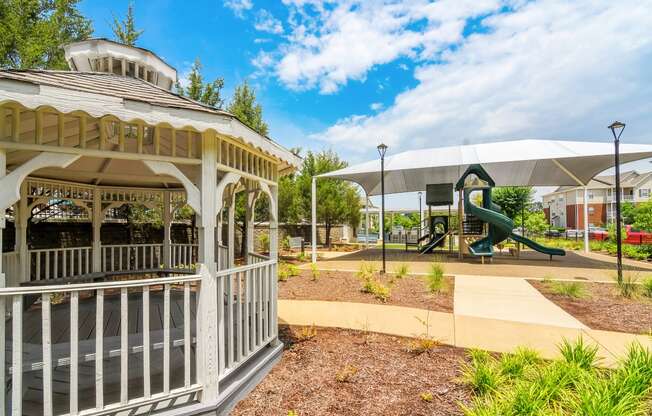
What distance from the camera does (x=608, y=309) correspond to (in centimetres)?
532

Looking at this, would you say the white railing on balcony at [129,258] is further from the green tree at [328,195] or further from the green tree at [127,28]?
the green tree at [328,195]

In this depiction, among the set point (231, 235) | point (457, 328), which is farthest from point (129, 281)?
point (457, 328)

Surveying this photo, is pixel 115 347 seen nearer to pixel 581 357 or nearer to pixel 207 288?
pixel 207 288

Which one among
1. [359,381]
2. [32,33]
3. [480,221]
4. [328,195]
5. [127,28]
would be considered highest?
[127,28]

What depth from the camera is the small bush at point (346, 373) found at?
10.1 feet

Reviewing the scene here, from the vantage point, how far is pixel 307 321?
16.3 ft

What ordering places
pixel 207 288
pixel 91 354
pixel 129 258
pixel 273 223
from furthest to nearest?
1. pixel 129 258
2. pixel 273 223
3. pixel 207 288
4. pixel 91 354

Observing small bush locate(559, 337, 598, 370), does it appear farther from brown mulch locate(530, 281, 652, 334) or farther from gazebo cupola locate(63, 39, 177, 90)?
gazebo cupola locate(63, 39, 177, 90)

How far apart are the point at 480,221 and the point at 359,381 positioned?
34.6 ft

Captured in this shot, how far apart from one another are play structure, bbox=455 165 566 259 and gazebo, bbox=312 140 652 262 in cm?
66

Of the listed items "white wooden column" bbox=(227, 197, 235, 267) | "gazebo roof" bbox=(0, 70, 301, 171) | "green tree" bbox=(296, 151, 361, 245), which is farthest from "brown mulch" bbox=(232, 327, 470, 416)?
"green tree" bbox=(296, 151, 361, 245)

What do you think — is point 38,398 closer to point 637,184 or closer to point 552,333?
point 552,333

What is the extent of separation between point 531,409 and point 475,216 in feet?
33.8

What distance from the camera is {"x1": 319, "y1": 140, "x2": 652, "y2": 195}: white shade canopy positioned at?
9.83 meters
